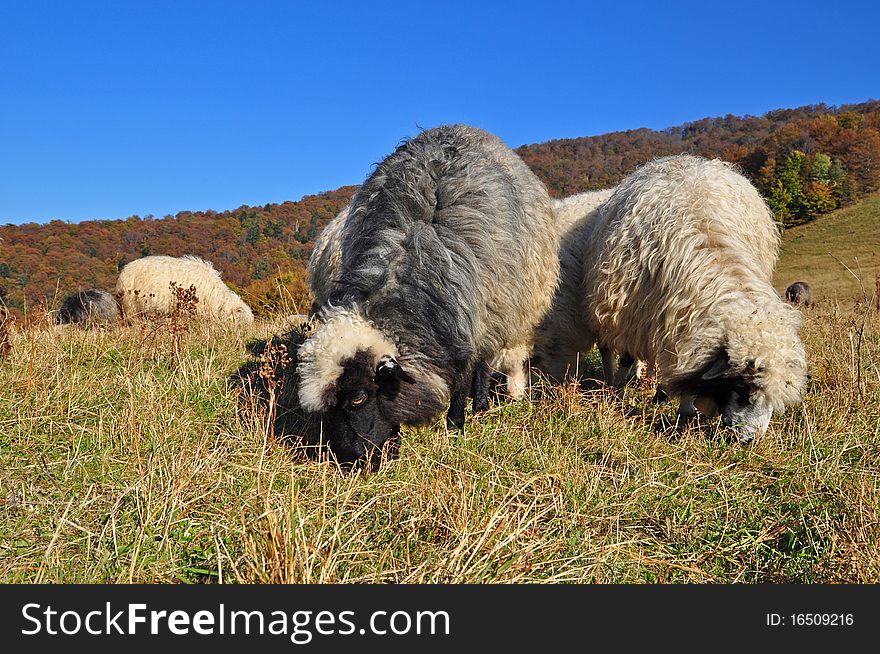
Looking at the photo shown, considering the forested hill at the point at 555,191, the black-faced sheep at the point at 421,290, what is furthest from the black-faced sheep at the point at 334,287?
the forested hill at the point at 555,191

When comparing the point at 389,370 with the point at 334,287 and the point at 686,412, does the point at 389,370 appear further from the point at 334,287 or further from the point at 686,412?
the point at 686,412

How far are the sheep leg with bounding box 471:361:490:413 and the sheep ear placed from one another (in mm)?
1703

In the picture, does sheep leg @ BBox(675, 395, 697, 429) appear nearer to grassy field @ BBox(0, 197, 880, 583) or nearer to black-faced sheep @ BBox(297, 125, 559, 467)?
grassy field @ BBox(0, 197, 880, 583)

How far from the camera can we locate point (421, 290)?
4164 millimetres

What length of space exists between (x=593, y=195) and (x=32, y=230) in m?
37.9

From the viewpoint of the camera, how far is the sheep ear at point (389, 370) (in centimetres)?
385

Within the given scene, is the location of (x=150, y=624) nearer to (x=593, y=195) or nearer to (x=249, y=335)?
(x=249, y=335)

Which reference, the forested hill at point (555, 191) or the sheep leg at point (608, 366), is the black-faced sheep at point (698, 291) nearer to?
the sheep leg at point (608, 366)

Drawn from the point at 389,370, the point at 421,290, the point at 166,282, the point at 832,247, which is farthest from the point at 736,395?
the point at 832,247

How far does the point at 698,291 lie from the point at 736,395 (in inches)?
37.9

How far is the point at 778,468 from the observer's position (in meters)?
4.15

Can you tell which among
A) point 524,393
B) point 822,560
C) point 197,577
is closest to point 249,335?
point 524,393

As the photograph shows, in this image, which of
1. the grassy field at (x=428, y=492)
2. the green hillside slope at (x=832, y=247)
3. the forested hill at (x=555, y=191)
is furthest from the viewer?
the green hillside slope at (x=832, y=247)

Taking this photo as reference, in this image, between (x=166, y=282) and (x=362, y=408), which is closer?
(x=362, y=408)
